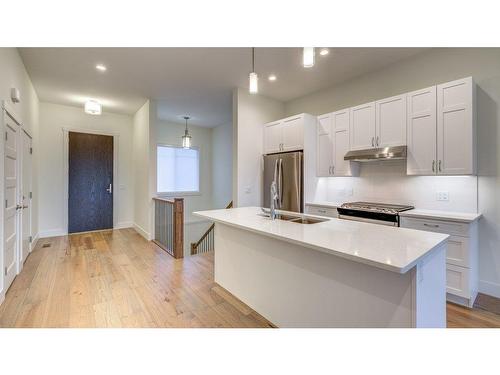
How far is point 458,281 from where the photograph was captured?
2.34 m

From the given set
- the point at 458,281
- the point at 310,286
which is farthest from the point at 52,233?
the point at 458,281

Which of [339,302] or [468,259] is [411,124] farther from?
[339,302]

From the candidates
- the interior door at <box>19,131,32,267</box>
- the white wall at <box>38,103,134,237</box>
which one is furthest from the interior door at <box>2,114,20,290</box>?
the white wall at <box>38,103,134,237</box>

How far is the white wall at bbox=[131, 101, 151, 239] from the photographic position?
15.6 feet

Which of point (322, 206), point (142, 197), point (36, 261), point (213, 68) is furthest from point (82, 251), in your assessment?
point (322, 206)

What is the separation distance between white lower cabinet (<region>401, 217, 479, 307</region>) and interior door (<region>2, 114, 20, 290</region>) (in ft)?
15.3

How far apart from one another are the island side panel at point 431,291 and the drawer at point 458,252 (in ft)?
3.54

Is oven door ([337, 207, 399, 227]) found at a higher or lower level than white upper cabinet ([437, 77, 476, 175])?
lower

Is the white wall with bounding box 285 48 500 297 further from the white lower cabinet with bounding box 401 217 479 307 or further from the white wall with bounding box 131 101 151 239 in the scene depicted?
the white wall with bounding box 131 101 151 239

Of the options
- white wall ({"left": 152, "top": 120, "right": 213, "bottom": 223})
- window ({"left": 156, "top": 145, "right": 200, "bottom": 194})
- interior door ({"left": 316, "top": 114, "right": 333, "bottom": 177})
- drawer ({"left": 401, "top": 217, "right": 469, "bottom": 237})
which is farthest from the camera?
white wall ({"left": 152, "top": 120, "right": 213, "bottom": 223})

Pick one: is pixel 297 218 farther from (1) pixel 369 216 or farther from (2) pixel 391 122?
(2) pixel 391 122

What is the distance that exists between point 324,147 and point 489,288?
8.37 ft

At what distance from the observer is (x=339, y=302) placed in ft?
5.04

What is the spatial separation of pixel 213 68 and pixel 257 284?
2947mm
